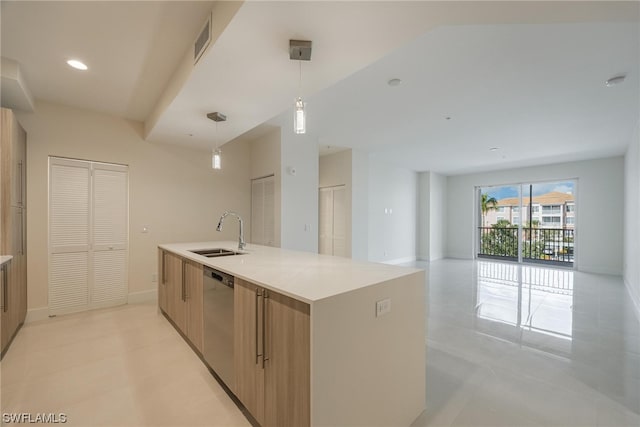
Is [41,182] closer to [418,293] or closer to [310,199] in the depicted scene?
[310,199]

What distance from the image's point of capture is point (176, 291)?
9.44 ft

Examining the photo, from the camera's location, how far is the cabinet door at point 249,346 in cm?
152

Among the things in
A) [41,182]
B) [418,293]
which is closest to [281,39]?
[418,293]

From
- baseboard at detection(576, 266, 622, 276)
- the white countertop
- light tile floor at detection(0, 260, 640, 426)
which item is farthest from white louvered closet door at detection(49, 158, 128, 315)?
baseboard at detection(576, 266, 622, 276)

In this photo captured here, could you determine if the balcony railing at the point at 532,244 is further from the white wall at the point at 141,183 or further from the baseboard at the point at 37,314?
the baseboard at the point at 37,314

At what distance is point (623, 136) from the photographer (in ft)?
15.3

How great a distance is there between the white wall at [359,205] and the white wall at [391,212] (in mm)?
870

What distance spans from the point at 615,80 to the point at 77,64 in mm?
5175

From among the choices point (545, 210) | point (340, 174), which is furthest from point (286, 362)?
point (545, 210)

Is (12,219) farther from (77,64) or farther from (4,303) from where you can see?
(77,64)

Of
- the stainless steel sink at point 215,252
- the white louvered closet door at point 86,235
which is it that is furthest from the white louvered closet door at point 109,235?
the stainless steel sink at point 215,252

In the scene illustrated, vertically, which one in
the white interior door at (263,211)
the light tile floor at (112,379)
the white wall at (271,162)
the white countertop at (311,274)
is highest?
the white wall at (271,162)

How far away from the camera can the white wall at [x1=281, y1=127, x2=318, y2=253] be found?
Result: 440 cm

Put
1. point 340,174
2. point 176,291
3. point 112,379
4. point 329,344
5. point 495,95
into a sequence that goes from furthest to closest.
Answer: point 340,174 < point 495,95 < point 176,291 < point 112,379 < point 329,344
